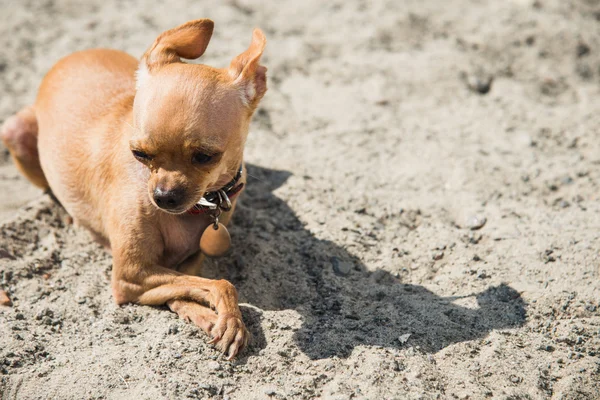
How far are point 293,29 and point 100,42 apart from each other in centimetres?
183

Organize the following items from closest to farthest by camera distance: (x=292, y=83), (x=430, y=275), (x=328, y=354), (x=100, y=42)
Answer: (x=328, y=354) → (x=430, y=275) → (x=292, y=83) → (x=100, y=42)

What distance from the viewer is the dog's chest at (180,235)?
354cm

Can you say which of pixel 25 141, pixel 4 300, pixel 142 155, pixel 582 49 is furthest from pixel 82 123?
pixel 582 49

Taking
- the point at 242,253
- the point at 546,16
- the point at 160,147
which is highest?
the point at 160,147

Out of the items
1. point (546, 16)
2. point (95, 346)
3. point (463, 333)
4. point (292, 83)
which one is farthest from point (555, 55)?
point (95, 346)

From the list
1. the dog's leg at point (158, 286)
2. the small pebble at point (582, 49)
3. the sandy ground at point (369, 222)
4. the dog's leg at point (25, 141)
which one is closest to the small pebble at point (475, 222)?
the sandy ground at point (369, 222)

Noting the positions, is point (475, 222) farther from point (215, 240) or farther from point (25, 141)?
point (25, 141)

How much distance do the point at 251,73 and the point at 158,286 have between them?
124 centimetres

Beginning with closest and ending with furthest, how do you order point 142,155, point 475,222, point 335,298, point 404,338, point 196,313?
point 142,155 → point 404,338 → point 196,313 → point 335,298 → point 475,222

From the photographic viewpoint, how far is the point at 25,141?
4.37 m

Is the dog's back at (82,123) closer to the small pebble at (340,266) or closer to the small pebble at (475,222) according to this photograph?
the small pebble at (340,266)

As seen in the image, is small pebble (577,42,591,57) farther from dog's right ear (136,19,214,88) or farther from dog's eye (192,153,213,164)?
dog's eye (192,153,213,164)

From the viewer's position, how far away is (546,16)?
250 inches

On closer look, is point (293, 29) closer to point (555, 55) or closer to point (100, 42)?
point (100, 42)
